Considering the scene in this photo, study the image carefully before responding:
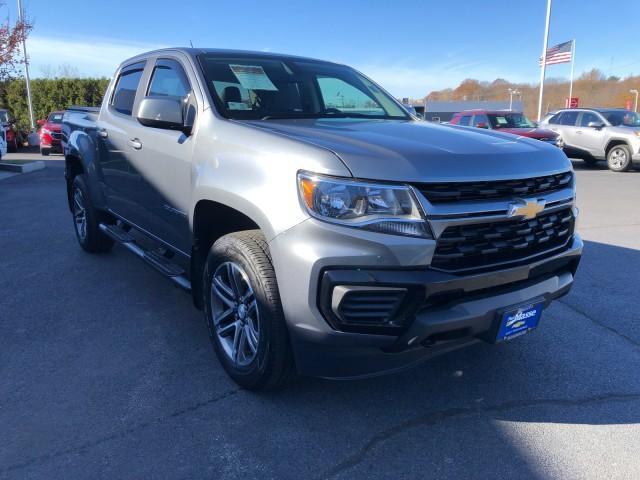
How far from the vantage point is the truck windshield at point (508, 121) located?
14961 millimetres

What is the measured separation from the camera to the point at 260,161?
2.59m

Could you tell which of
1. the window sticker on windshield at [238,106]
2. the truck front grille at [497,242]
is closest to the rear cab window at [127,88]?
the window sticker on windshield at [238,106]

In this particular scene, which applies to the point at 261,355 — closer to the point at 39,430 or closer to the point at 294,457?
the point at 294,457

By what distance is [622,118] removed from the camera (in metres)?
15.3

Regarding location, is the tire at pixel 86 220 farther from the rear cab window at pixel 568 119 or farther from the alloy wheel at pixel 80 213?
the rear cab window at pixel 568 119

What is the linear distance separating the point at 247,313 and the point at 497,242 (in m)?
1.36

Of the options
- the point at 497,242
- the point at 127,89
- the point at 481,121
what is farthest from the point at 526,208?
the point at 481,121

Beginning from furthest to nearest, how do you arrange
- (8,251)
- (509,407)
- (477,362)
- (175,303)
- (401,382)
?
1. (8,251)
2. (175,303)
3. (477,362)
4. (401,382)
5. (509,407)

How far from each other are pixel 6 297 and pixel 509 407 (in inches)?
159

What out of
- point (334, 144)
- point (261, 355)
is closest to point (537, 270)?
point (334, 144)

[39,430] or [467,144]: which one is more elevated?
[467,144]

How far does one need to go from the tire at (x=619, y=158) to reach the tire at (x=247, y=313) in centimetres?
1503

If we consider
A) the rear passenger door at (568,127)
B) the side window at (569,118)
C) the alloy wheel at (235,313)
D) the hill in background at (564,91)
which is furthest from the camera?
the hill in background at (564,91)

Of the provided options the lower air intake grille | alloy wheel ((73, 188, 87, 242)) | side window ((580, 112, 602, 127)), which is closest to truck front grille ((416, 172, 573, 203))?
the lower air intake grille
